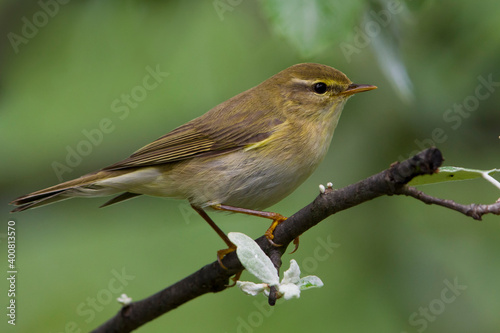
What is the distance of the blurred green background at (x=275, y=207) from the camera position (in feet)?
12.5

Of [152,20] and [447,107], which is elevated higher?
[152,20]

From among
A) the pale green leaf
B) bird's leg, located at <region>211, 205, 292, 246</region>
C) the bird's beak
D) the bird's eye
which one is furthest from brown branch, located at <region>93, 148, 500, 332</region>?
the bird's eye

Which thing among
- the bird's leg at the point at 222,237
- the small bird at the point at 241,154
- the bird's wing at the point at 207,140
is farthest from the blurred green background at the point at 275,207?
the bird's wing at the point at 207,140

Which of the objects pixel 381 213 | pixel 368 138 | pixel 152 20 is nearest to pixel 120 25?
pixel 152 20

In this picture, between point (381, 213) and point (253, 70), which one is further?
point (253, 70)

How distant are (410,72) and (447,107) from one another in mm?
356

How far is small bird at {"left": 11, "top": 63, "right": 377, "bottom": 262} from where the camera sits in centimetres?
366

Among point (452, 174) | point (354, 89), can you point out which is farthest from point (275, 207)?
point (452, 174)

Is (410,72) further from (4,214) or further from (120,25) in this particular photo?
(4,214)

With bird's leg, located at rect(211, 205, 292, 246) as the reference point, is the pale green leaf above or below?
below

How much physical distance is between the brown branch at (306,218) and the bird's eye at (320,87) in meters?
1.67

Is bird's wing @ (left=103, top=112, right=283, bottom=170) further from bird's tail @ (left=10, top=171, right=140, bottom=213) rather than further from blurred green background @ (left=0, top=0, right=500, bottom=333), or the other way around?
blurred green background @ (left=0, top=0, right=500, bottom=333)

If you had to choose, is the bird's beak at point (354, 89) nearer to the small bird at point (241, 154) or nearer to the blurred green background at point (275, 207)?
the small bird at point (241, 154)

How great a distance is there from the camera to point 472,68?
374 centimetres
